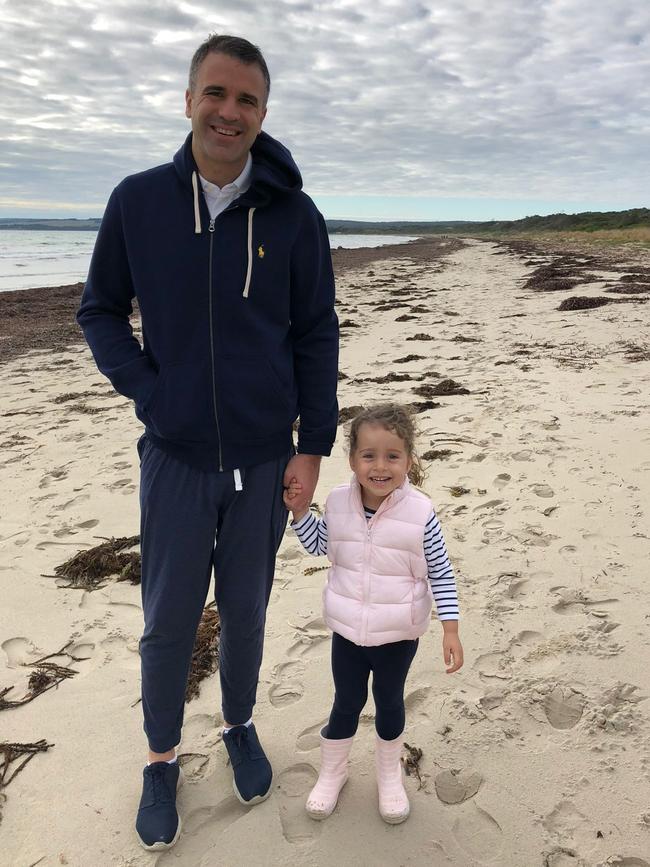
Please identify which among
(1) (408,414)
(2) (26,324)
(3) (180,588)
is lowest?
(2) (26,324)

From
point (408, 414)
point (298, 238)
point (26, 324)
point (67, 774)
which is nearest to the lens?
point (298, 238)

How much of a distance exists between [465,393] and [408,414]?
4.58 m

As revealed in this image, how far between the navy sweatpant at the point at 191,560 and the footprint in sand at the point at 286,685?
1.80 feet

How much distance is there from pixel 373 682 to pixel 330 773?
37 cm

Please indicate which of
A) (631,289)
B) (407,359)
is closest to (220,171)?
(407,359)

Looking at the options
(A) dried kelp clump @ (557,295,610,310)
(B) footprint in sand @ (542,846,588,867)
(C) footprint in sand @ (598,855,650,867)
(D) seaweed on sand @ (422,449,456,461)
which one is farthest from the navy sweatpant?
(A) dried kelp clump @ (557,295,610,310)

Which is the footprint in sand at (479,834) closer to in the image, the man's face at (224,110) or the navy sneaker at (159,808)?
the navy sneaker at (159,808)

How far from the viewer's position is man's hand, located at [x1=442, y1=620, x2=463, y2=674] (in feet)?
6.23

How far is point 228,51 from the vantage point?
67.7 inches

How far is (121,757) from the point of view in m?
2.39

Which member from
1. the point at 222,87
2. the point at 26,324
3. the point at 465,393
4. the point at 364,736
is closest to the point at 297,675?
the point at 364,736

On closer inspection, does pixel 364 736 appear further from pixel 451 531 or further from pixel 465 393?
pixel 465 393

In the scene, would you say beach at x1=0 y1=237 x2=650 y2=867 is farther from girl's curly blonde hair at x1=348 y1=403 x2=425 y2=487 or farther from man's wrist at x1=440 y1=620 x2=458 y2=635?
girl's curly blonde hair at x1=348 y1=403 x2=425 y2=487

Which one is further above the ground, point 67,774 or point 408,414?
point 408,414
